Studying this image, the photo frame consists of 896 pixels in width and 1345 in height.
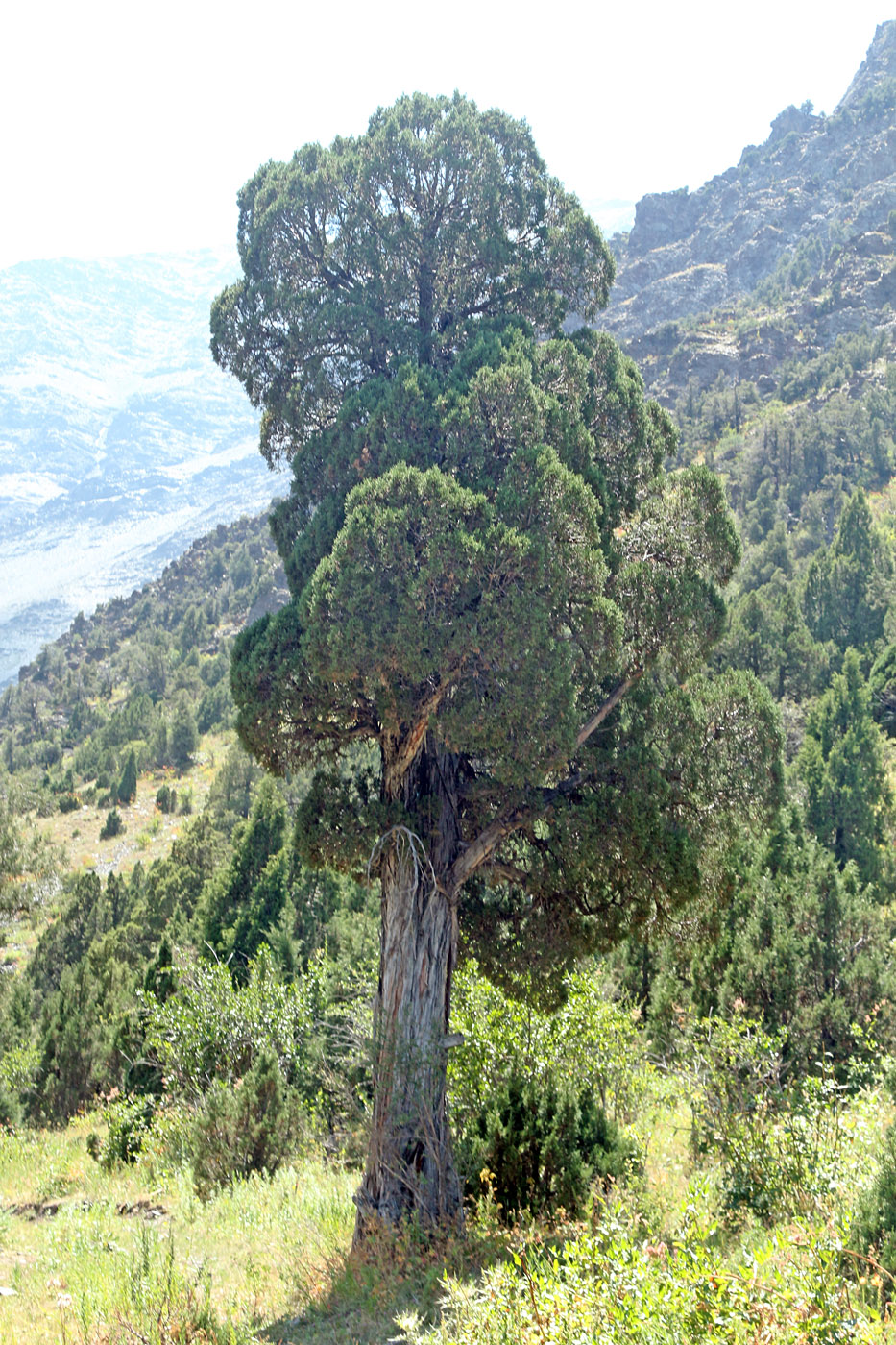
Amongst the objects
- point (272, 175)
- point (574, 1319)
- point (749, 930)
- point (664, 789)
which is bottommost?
point (749, 930)

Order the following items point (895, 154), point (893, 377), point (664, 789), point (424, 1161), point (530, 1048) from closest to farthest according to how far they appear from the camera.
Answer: point (424, 1161)
point (664, 789)
point (530, 1048)
point (893, 377)
point (895, 154)

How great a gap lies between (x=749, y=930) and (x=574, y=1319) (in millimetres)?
11465

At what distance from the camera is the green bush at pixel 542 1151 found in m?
7.69

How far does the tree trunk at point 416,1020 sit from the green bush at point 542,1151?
0.73m

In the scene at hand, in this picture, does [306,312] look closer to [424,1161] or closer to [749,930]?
[424,1161]

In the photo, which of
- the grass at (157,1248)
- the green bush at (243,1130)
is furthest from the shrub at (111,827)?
the green bush at (243,1130)

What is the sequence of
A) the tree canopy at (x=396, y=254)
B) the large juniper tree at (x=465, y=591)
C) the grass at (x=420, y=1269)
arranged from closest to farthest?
the grass at (x=420, y=1269) → the large juniper tree at (x=465, y=591) → the tree canopy at (x=396, y=254)

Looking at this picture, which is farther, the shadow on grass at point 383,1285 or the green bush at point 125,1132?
the green bush at point 125,1132

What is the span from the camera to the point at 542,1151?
25.6ft

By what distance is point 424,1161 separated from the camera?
7160mm

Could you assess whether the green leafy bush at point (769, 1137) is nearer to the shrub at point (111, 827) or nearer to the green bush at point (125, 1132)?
the green bush at point (125, 1132)

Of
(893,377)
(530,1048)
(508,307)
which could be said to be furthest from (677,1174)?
(893,377)

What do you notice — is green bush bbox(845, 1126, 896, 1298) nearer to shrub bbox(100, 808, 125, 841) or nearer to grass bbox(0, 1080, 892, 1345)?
grass bbox(0, 1080, 892, 1345)

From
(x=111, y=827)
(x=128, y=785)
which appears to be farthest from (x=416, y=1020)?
(x=128, y=785)
